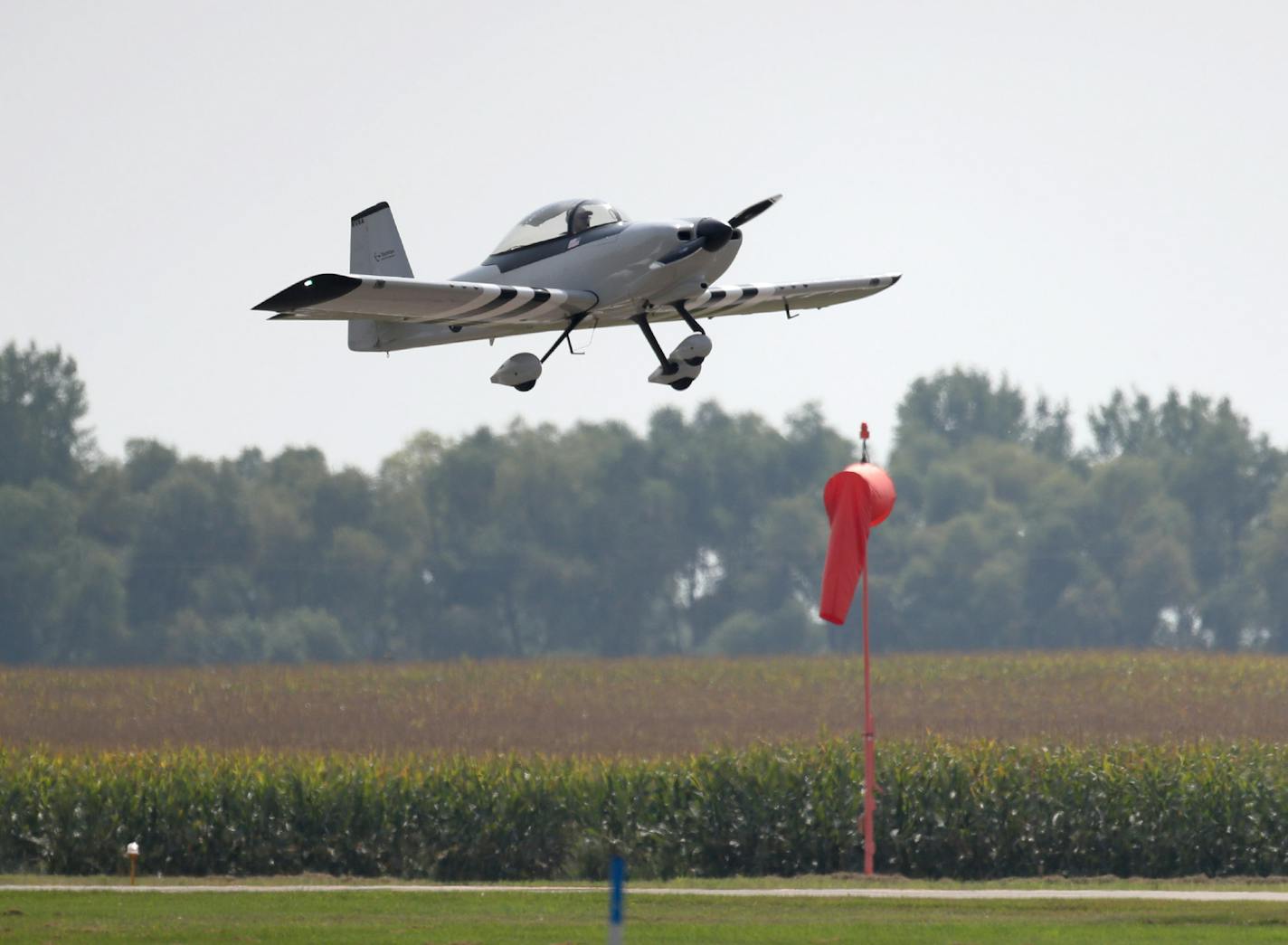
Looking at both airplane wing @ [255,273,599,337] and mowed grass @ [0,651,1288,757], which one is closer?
airplane wing @ [255,273,599,337]

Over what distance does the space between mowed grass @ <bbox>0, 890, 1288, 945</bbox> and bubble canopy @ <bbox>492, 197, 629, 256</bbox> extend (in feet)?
24.3

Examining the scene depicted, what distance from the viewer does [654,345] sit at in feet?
65.0

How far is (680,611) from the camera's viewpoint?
111688mm

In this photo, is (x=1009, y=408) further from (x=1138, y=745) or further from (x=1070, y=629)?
(x=1138, y=745)

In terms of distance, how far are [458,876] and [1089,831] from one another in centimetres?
960

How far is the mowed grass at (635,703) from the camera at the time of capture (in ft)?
134

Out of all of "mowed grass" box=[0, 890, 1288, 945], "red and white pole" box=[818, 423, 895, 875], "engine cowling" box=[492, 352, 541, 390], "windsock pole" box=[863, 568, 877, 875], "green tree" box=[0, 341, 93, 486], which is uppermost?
"green tree" box=[0, 341, 93, 486]

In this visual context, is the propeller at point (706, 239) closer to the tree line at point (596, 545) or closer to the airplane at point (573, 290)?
the airplane at point (573, 290)

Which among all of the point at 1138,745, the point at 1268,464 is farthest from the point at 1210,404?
the point at 1138,745

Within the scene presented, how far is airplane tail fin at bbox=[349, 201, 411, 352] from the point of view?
850 inches

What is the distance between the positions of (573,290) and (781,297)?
2.98 metres

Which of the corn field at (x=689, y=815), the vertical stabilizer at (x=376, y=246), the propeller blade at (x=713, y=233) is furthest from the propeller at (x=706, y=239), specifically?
the corn field at (x=689, y=815)

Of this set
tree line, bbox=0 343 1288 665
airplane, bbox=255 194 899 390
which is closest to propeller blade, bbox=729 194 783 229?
airplane, bbox=255 194 899 390

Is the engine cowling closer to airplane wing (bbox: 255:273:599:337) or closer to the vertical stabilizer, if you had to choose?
airplane wing (bbox: 255:273:599:337)
